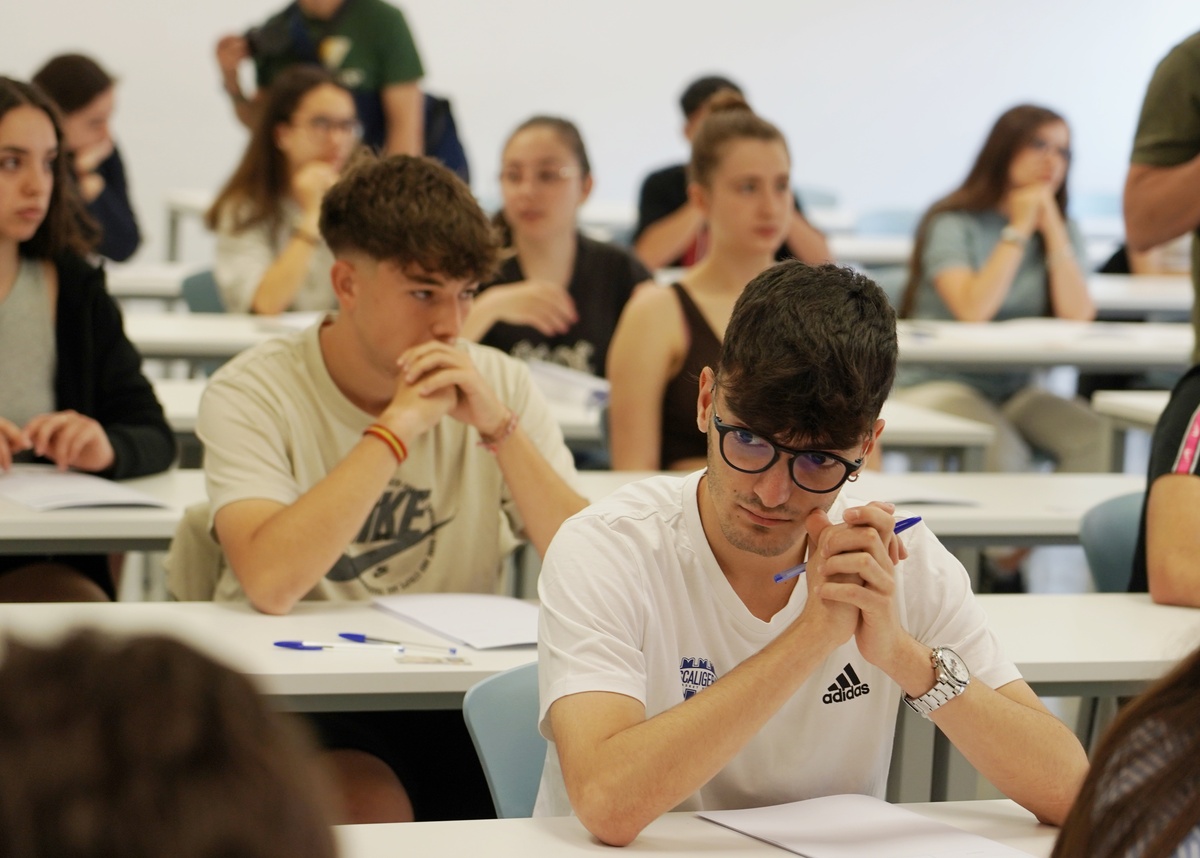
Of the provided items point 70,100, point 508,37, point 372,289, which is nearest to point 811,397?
point 372,289

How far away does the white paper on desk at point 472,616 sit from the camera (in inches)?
77.0

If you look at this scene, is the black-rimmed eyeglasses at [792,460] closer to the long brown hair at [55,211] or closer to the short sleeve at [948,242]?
the long brown hair at [55,211]

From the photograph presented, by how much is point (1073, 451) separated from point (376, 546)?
2.87 metres

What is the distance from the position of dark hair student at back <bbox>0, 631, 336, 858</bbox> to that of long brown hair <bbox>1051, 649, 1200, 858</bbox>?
1.87 feet

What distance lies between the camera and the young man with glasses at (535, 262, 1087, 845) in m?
1.37

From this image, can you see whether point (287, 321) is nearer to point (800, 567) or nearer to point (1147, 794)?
point (800, 567)

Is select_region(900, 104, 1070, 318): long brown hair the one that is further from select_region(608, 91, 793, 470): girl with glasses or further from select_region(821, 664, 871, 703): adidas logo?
select_region(821, 664, 871, 703): adidas logo

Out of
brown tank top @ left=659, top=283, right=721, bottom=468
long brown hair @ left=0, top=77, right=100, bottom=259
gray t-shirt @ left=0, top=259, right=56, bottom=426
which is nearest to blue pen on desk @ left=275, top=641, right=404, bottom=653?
gray t-shirt @ left=0, top=259, right=56, bottom=426

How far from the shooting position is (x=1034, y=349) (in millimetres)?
4312

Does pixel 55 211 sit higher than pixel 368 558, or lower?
higher

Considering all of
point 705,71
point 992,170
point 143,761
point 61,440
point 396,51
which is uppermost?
point 705,71

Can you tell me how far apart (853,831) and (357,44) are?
4.07 metres

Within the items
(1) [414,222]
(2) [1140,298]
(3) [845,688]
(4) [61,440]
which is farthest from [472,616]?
(2) [1140,298]

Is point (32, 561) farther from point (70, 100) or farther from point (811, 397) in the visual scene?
point (70, 100)
